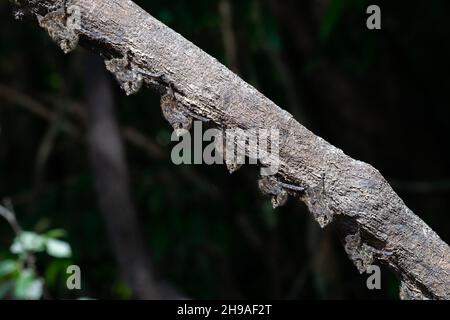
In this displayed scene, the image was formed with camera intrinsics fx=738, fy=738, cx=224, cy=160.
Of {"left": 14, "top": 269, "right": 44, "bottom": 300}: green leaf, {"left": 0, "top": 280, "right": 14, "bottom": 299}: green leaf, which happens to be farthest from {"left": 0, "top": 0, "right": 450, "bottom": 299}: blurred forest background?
{"left": 14, "top": 269, "right": 44, "bottom": 300}: green leaf

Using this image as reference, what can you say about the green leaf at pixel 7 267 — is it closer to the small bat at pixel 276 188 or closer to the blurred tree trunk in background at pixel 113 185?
the blurred tree trunk in background at pixel 113 185

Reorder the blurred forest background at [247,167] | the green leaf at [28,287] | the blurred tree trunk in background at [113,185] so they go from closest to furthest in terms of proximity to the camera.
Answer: the green leaf at [28,287]
the blurred tree trunk in background at [113,185]
the blurred forest background at [247,167]

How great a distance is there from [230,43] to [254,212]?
30.8 inches

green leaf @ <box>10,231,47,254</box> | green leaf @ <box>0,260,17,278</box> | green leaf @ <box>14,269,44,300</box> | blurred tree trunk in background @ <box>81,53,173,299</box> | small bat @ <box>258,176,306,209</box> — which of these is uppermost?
blurred tree trunk in background @ <box>81,53,173,299</box>

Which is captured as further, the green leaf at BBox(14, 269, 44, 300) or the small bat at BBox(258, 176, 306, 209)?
the green leaf at BBox(14, 269, 44, 300)

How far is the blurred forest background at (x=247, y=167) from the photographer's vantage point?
8.52 ft

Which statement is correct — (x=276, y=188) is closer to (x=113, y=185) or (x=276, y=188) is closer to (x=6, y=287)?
(x=6, y=287)

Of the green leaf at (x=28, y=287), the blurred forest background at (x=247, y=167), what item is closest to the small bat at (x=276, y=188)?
the green leaf at (x=28, y=287)

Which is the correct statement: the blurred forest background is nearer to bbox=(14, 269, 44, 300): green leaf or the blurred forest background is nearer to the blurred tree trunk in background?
the blurred tree trunk in background

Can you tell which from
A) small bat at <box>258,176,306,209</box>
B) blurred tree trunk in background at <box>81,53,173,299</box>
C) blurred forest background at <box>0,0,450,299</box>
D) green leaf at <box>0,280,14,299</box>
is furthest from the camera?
blurred forest background at <box>0,0,450,299</box>

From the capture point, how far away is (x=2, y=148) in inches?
135

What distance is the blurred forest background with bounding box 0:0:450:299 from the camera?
260 centimetres

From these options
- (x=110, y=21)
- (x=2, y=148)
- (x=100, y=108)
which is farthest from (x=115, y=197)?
(x=2, y=148)

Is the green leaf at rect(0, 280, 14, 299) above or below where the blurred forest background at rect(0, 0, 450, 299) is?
below
